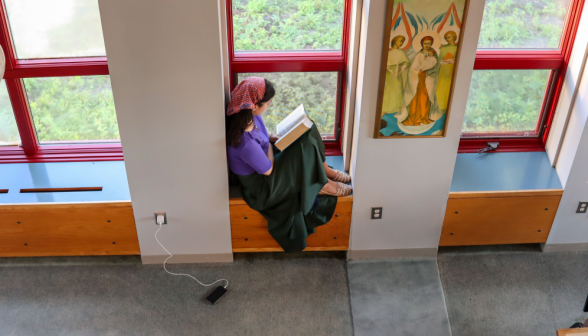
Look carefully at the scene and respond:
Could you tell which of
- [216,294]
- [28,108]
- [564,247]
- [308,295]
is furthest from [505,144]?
[28,108]

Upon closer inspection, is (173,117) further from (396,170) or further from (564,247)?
(564,247)

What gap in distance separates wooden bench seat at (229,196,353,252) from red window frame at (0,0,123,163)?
103 centimetres

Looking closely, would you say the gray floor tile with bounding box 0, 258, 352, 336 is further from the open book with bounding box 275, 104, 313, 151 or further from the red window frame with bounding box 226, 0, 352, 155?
the red window frame with bounding box 226, 0, 352, 155

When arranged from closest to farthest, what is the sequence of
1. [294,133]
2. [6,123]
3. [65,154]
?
1. [294,133]
2. [6,123]
3. [65,154]

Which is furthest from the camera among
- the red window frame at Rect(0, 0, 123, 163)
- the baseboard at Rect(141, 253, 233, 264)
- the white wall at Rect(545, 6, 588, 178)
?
the baseboard at Rect(141, 253, 233, 264)

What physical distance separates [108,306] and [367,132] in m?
1.96

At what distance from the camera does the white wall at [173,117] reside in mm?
2658

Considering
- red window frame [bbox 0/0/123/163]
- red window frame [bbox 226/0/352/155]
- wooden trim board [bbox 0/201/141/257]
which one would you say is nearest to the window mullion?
red window frame [bbox 0/0/123/163]

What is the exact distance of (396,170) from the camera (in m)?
3.20

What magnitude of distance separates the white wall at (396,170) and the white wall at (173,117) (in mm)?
835

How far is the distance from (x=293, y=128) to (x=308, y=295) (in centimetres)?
111

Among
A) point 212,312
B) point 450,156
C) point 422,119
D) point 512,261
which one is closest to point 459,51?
point 422,119

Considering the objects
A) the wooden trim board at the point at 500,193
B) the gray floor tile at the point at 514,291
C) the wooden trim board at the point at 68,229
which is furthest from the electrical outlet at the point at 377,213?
the wooden trim board at the point at 68,229

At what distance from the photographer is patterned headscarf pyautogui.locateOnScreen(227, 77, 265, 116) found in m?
2.88
